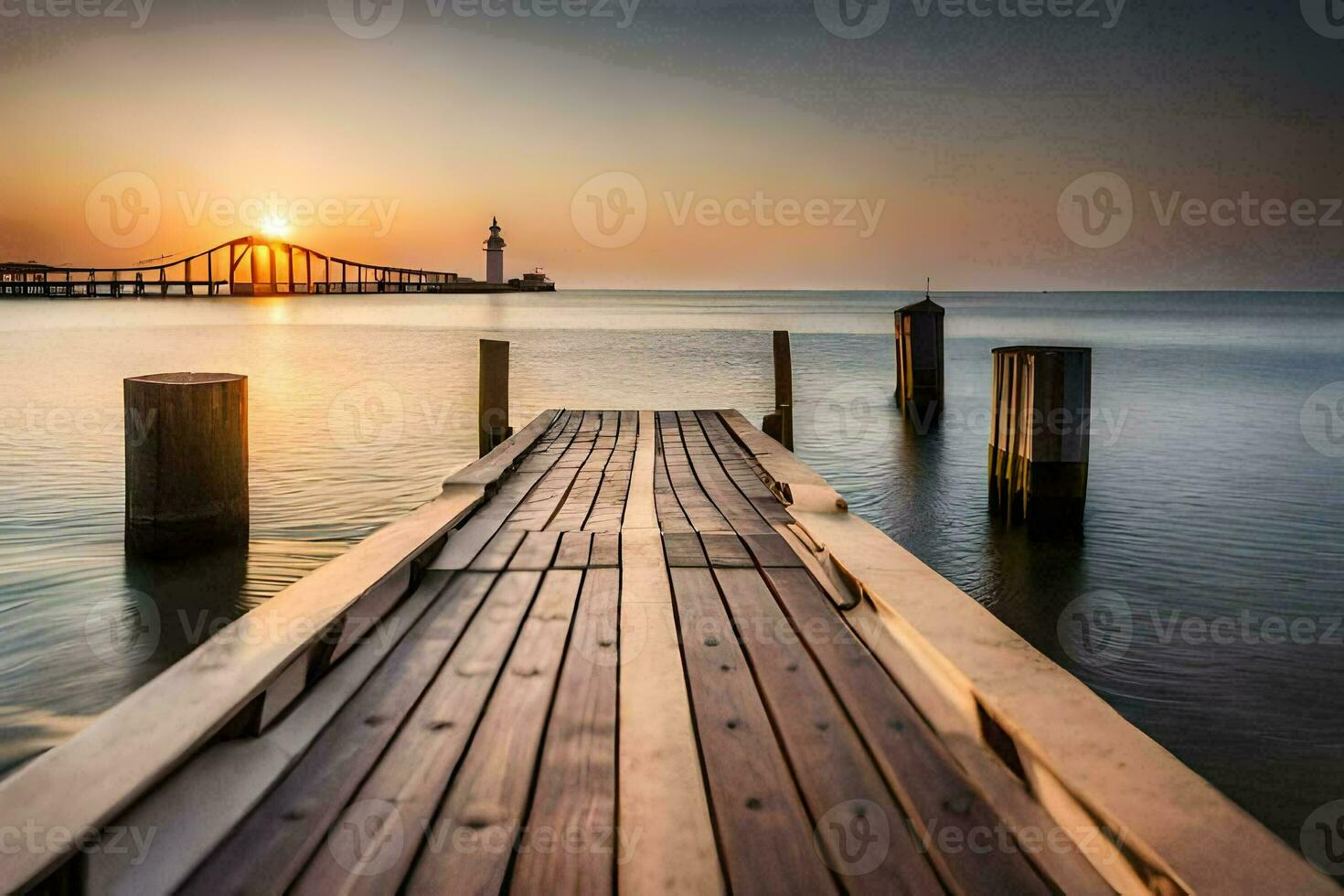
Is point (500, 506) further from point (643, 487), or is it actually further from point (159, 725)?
point (159, 725)

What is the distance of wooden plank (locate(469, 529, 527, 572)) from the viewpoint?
3.38 metres

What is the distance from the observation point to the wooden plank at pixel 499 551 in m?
3.38

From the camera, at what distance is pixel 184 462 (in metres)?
4.47

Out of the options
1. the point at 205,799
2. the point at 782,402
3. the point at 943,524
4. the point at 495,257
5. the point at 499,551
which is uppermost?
the point at 495,257

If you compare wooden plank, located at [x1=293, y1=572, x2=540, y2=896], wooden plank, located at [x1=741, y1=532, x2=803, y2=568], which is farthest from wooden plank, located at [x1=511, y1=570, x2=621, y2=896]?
wooden plank, located at [x1=741, y1=532, x2=803, y2=568]

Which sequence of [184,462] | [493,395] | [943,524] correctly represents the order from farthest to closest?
[493,395], [943,524], [184,462]

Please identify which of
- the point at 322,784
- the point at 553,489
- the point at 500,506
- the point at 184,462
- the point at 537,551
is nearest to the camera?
the point at 322,784

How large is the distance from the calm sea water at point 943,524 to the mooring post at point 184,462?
0.21 m

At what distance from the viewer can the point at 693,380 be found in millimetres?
19047

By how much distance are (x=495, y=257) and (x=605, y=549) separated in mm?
131429

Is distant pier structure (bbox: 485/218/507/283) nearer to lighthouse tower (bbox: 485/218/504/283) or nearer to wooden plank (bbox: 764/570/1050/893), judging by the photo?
lighthouse tower (bbox: 485/218/504/283)

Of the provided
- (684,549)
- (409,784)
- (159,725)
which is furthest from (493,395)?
(409,784)

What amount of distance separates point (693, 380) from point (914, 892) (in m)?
17.8

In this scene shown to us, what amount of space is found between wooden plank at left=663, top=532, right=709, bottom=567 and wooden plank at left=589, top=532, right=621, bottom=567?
0.21 m
